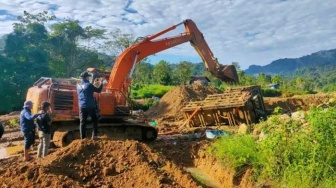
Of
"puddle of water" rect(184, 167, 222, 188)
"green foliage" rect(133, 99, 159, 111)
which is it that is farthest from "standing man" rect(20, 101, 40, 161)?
"green foliage" rect(133, 99, 159, 111)

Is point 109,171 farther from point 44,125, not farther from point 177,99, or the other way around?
point 177,99

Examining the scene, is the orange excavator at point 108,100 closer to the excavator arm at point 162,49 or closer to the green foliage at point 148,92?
the excavator arm at point 162,49

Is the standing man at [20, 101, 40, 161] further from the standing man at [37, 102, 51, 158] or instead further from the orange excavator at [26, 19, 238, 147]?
the orange excavator at [26, 19, 238, 147]

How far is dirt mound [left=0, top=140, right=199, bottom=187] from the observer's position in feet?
21.1

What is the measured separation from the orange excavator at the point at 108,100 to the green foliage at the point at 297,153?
5.62 m

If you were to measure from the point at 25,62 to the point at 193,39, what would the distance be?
21.1 meters

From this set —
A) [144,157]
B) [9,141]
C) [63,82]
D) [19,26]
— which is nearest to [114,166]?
[144,157]

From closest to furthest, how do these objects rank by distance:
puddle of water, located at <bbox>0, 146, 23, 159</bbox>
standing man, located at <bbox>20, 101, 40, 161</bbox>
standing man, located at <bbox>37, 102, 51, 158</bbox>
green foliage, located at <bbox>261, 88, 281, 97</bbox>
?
standing man, located at <bbox>37, 102, 51, 158</bbox>
standing man, located at <bbox>20, 101, 40, 161</bbox>
puddle of water, located at <bbox>0, 146, 23, 159</bbox>
green foliage, located at <bbox>261, 88, 281, 97</bbox>

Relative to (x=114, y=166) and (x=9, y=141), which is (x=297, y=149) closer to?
(x=114, y=166)

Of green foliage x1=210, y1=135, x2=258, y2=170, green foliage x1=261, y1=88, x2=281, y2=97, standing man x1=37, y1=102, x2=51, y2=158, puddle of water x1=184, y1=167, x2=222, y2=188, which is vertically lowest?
green foliage x1=261, y1=88, x2=281, y2=97

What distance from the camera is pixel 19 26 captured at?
41875 millimetres

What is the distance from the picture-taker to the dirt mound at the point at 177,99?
22703 mm

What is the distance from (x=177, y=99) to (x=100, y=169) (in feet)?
54.6

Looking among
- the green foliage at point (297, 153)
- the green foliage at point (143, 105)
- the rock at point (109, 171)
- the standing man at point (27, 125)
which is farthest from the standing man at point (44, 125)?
the green foliage at point (143, 105)
